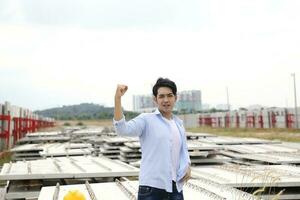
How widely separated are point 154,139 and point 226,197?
142cm

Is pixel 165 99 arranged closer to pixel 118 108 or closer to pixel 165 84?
pixel 165 84

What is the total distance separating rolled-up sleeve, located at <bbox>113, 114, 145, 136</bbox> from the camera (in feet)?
9.33

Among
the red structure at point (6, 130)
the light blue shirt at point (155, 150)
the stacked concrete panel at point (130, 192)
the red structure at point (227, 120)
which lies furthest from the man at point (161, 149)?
the red structure at point (227, 120)

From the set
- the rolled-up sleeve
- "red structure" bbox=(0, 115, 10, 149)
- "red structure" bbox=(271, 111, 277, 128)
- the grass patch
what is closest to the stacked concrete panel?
the rolled-up sleeve

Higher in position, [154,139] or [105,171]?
[154,139]

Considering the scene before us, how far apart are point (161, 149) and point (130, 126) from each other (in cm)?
26

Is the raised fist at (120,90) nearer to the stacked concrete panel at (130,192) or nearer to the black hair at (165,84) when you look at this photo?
the black hair at (165,84)

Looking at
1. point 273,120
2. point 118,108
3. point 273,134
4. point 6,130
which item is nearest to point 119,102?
point 118,108

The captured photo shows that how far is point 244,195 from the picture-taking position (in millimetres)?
4152

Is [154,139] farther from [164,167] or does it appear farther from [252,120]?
[252,120]

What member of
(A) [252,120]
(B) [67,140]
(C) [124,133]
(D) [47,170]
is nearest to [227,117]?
(A) [252,120]

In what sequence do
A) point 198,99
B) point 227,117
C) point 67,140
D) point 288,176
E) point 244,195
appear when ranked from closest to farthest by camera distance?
point 244,195, point 288,176, point 67,140, point 227,117, point 198,99

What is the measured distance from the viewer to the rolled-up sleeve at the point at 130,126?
9.33 ft

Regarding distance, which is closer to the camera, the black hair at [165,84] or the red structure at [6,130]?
the black hair at [165,84]
